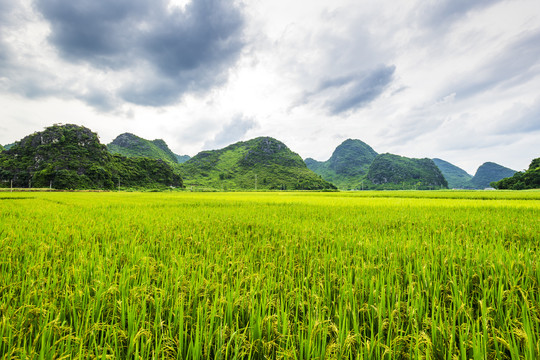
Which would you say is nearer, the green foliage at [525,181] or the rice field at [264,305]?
the rice field at [264,305]

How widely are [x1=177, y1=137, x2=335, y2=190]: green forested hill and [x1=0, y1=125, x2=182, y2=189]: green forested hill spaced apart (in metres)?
37.5

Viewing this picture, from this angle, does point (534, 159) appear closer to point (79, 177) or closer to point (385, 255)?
point (385, 255)

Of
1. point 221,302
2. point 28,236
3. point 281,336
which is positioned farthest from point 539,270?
point 28,236

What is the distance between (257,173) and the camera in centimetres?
16088

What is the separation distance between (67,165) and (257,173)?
10449 cm

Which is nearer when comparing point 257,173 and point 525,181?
point 525,181

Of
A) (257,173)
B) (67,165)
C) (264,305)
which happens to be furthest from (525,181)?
(67,165)

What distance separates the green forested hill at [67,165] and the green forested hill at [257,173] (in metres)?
37.5

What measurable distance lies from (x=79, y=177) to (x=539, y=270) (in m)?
A: 125

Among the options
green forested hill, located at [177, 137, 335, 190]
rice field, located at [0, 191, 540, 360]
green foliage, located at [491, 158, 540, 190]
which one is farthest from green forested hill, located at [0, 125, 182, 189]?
green foliage, located at [491, 158, 540, 190]

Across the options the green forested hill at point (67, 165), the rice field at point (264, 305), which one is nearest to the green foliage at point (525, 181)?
the rice field at point (264, 305)

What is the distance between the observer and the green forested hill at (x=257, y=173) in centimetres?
14138

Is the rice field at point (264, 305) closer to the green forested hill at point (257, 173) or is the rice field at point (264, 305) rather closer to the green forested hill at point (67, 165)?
the green forested hill at point (67, 165)

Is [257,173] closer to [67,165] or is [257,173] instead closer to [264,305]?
[67,165]
